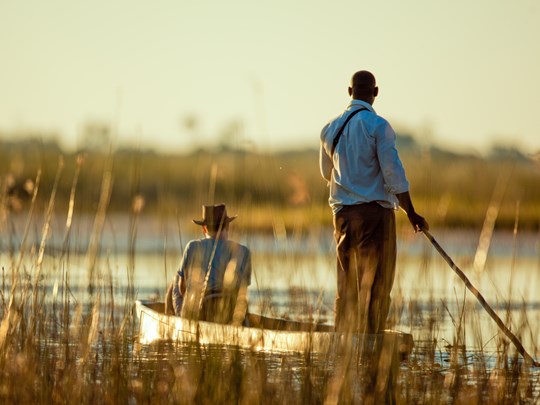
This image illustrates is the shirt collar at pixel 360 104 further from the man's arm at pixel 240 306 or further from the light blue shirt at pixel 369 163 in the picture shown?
the man's arm at pixel 240 306

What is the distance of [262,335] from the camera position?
6906mm

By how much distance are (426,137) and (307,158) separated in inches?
1674

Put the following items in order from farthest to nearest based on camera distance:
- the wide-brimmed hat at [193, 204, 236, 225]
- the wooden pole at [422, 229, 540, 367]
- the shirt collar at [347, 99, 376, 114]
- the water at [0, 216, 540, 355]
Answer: the wide-brimmed hat at [193, 204, 236, 225] → the shirt collar at [347, 99, 376, 114] → the water at [0, 216, 540, 355] → the wooden pole at [422, 229, 540, 367]

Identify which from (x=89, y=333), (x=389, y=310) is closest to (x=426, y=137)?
(x=389, y=310)

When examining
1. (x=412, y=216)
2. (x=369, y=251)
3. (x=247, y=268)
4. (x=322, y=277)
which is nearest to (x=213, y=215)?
(x=247, y=268)

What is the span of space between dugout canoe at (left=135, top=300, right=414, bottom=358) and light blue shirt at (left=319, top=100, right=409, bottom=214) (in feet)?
3.13

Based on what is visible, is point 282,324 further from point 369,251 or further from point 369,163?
point 369,163

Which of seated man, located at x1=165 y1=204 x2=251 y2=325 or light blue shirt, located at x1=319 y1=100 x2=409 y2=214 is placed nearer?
light blue shirt, located at x1=319 y1=100 x2=409 y2=214

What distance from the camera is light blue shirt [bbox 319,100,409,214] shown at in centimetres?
826

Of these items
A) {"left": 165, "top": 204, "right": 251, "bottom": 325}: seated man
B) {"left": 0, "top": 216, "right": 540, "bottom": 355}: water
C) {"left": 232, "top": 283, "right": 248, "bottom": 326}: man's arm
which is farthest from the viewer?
{"left": 165, "top": 204, "right": 251, "bottom": 325}: seated man

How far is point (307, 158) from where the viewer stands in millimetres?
49625

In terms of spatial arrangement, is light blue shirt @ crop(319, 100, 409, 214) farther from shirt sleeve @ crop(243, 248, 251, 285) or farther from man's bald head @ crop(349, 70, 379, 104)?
shirt sleeve @ crop(243, 248, 251, 285)

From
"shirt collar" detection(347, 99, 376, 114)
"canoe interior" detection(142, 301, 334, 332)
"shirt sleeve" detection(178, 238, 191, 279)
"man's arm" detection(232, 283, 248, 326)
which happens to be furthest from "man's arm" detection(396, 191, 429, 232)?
"shirt sleeve" detection(178, 238, 191, 279)

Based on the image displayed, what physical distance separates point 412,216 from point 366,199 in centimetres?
35
